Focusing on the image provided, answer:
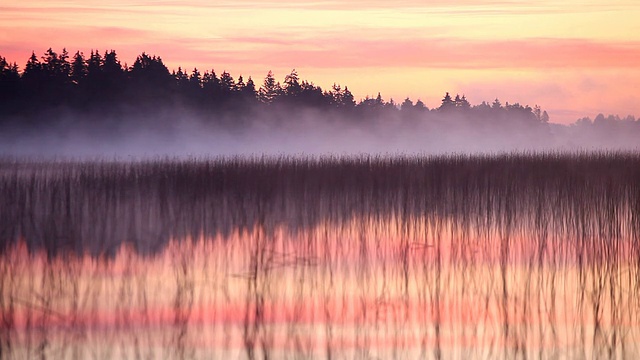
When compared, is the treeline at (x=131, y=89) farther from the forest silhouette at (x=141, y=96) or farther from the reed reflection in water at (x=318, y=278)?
the reed reflection in water at (x=318, y=278)

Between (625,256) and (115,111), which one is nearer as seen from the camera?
(625,256)

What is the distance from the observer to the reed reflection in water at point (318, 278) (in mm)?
4707

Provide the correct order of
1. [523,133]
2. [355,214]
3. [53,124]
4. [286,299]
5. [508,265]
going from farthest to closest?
[523,133], [53,124], [355,214], [508,265], [286,299]

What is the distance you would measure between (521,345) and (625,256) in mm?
2453

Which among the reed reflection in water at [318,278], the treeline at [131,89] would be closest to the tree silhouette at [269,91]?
the treeline at [131,89]

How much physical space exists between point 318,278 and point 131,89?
4077 centimetres

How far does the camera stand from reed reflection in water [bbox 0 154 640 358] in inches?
185

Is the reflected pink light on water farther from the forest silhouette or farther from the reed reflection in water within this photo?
the forest silhouette

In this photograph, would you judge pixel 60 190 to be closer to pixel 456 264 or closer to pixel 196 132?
pixel 456 264

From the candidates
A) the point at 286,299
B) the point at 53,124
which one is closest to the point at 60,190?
the point at 286,299

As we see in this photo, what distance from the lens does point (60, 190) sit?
11438 millimetres

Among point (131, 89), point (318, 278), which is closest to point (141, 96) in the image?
point (131, 89)

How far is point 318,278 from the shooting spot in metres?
6.13

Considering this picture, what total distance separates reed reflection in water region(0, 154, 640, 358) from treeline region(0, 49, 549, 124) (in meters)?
34.1
